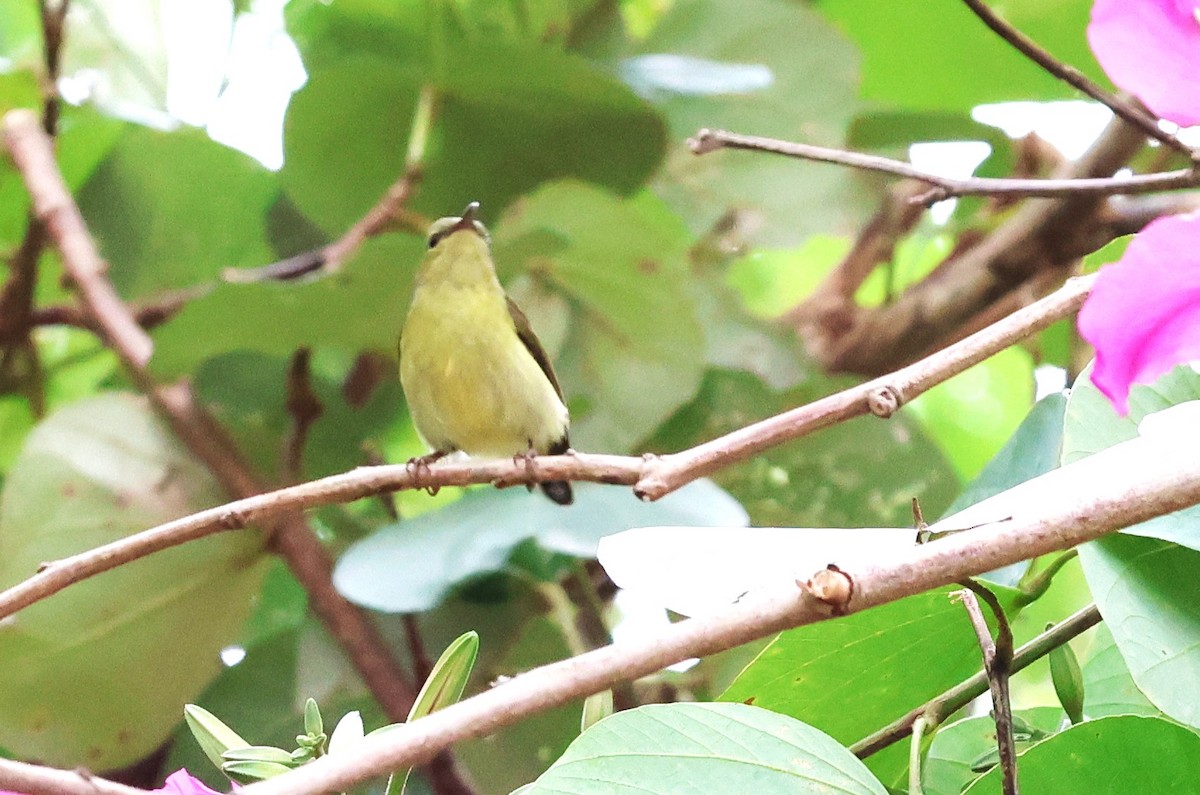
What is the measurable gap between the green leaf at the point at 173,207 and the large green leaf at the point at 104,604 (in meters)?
0.33

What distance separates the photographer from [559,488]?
4.43ft

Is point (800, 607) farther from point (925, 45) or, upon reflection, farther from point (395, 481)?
point (925, 45)

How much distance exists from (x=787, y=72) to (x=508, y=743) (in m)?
0.83

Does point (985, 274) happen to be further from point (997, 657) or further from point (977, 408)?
point (997, 657)

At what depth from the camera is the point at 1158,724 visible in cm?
41

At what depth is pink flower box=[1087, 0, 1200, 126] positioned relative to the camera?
380 mm

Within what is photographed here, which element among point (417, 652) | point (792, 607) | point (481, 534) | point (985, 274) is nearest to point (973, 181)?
point (792, 607)

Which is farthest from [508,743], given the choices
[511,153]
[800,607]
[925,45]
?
[925,45]

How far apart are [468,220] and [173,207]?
35 cm

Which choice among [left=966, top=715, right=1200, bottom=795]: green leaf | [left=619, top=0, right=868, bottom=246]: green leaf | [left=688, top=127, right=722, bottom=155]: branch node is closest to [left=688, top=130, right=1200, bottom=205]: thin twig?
[left=688, top=127, right=722, bottom=155]: branch node

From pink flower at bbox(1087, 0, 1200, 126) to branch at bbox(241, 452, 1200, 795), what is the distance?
113 millimetres

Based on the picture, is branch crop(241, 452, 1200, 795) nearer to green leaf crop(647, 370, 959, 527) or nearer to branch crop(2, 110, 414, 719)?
branch crop(2, 110, 414, 719)

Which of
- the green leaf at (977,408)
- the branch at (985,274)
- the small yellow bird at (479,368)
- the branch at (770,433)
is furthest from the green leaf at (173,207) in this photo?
the branch at (770,433)

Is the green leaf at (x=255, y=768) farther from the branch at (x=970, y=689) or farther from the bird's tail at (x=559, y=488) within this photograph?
the bird's tail at (x=559, y=488)
